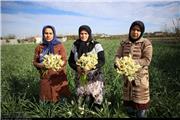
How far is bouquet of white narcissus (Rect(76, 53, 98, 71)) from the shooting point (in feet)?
16.6

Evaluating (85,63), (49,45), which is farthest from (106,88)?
(49,45)

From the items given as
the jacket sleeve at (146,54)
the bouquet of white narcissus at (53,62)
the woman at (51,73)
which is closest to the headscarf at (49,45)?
the woman at (51,73)

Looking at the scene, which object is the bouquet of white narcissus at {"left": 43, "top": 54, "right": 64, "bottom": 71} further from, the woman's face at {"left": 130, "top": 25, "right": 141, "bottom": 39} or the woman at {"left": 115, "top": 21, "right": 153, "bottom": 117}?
the woman's face at {"left": 130, "top": 25, "right": 141, "bottom": 39}

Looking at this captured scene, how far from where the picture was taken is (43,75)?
216 inches

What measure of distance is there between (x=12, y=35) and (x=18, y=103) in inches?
54.1

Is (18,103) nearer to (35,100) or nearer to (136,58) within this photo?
(35,100)

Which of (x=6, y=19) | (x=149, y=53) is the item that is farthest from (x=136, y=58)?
(x=6, y=19)

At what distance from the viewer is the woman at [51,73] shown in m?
5.38

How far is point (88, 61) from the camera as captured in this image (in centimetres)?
504

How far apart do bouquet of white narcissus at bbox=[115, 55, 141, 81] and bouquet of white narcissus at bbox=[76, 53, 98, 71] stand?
355 mm

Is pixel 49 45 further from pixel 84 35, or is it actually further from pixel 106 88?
pixel 106 88

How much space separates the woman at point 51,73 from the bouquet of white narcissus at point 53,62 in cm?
10

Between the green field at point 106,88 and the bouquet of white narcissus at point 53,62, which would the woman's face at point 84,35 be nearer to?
the bouquet of white narcissus at point 53,62

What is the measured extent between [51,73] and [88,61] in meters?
0.74
